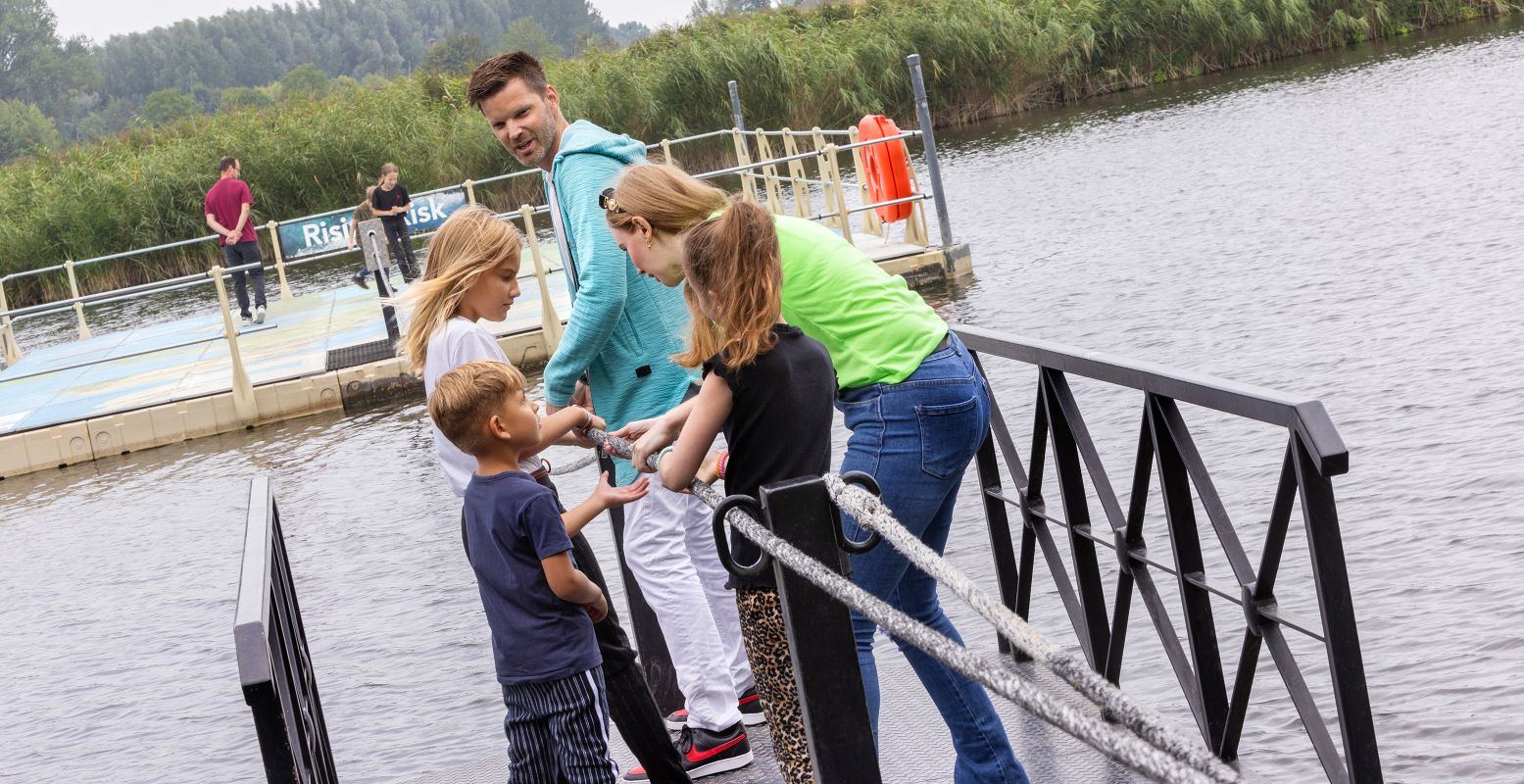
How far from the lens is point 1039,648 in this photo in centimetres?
202

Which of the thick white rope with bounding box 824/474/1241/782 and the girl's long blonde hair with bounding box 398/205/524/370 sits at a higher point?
the girl's long blonde hair with bounding box 398/205/524/370

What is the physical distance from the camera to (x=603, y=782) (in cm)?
342

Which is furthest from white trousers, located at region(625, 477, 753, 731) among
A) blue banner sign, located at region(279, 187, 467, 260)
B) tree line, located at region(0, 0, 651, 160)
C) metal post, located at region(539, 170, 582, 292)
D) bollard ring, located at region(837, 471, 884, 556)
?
tree line, located at region(0, 0, 651, 160)

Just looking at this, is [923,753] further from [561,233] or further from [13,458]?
[13,458]

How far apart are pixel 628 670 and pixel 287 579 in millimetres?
1055

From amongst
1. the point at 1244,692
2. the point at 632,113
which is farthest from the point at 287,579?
the point at 632,113

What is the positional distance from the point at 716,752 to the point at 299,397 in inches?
427

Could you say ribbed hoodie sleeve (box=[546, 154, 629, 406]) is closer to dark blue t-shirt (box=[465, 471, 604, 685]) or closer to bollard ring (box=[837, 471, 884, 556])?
dark blue t-shirt (box=[465, 471, 604, 685])

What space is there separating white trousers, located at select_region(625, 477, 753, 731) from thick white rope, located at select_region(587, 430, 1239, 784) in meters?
1.21

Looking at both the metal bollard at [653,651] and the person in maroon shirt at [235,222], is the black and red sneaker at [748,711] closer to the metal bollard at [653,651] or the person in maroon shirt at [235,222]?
the metal bollard at [653,651]

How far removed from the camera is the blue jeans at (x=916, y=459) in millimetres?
3139

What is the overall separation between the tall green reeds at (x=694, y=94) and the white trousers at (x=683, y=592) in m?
25.0

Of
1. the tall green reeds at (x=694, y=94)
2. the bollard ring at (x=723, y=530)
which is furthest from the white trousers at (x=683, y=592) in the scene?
the tall green reeds at (x=694, y=94)

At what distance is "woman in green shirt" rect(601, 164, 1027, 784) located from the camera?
3.14m
